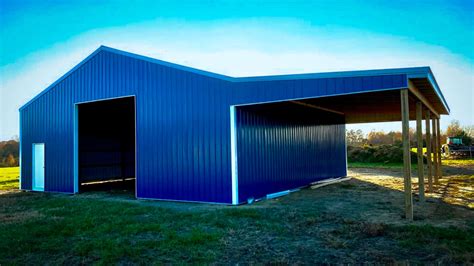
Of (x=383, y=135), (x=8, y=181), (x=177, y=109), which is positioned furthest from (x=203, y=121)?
(x=383, y=135)

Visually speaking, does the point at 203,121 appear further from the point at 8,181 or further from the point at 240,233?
the point at 8,181

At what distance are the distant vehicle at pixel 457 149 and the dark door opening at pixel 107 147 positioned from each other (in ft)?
85.8

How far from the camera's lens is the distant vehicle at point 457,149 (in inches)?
1152

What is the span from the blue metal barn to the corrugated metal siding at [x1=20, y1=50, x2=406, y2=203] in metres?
0.03

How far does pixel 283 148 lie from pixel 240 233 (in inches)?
242

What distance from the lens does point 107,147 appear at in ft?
59.5

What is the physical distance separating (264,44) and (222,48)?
187 cm

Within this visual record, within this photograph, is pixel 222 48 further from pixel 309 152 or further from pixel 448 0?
pixel 448 0

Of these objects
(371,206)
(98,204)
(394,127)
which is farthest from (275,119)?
(394,127)

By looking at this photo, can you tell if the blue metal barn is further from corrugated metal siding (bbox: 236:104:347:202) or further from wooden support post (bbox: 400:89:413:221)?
wooden support post (bbox: 400:89:413:221)

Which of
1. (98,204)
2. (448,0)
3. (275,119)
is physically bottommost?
(98,204)

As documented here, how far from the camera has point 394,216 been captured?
24.6ft

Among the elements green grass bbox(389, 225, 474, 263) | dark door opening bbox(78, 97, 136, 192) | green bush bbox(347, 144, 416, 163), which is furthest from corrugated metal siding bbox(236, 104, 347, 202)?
green bush bbox(347, 144, 416, 163)

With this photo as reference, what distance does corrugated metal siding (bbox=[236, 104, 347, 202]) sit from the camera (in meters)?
9.97
